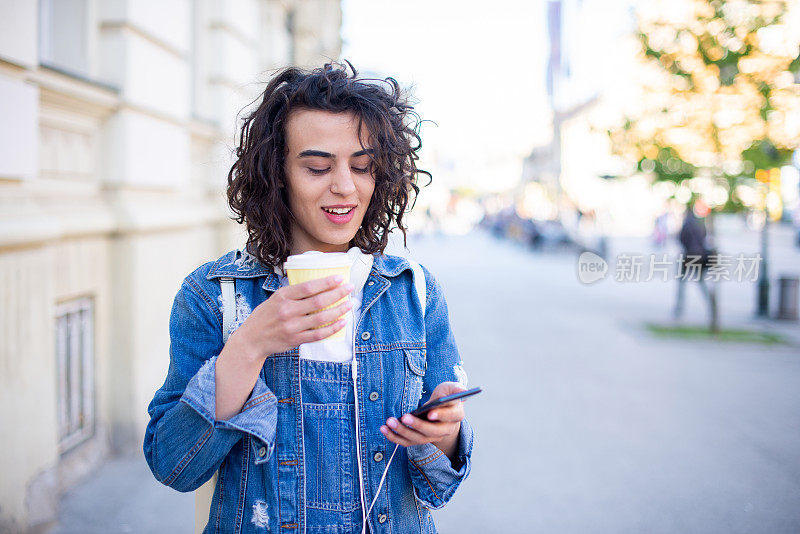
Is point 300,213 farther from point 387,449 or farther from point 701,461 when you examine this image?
point 701,461

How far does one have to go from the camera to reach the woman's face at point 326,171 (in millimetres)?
1601

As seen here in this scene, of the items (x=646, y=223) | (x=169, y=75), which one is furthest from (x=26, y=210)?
(x=646, y=223)

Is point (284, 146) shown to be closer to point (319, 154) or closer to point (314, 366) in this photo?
point (319, 154)

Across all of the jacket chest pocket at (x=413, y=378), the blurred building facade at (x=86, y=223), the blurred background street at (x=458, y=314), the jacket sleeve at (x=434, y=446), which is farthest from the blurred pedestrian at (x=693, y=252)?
the jacket chest pocket at (x=413, y=378)

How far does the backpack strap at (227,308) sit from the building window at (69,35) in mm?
3489

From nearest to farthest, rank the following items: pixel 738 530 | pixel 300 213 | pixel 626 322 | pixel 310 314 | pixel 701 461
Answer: pixel 310 314, pixel 300 213, pixel 738 530, pixel 701 461, pixel 626 322

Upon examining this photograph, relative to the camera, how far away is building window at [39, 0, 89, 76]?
169 inches

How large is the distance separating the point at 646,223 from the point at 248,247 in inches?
2003

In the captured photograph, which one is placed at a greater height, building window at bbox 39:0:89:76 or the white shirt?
building window at bbox 39:0:89:76

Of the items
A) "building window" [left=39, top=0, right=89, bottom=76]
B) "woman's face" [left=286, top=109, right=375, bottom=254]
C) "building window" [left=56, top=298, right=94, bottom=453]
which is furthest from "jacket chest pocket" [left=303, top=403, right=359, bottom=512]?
"building window" [left=39, top=0, right=89, bottom=76]

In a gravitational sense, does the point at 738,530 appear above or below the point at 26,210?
below

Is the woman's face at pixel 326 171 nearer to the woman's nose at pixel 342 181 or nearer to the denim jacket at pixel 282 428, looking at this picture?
the woman's nose at pixel 342 181

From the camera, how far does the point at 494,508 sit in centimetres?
412

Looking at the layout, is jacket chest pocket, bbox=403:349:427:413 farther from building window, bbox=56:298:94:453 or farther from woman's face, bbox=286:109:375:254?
building window, bbox=56:298:94:453
